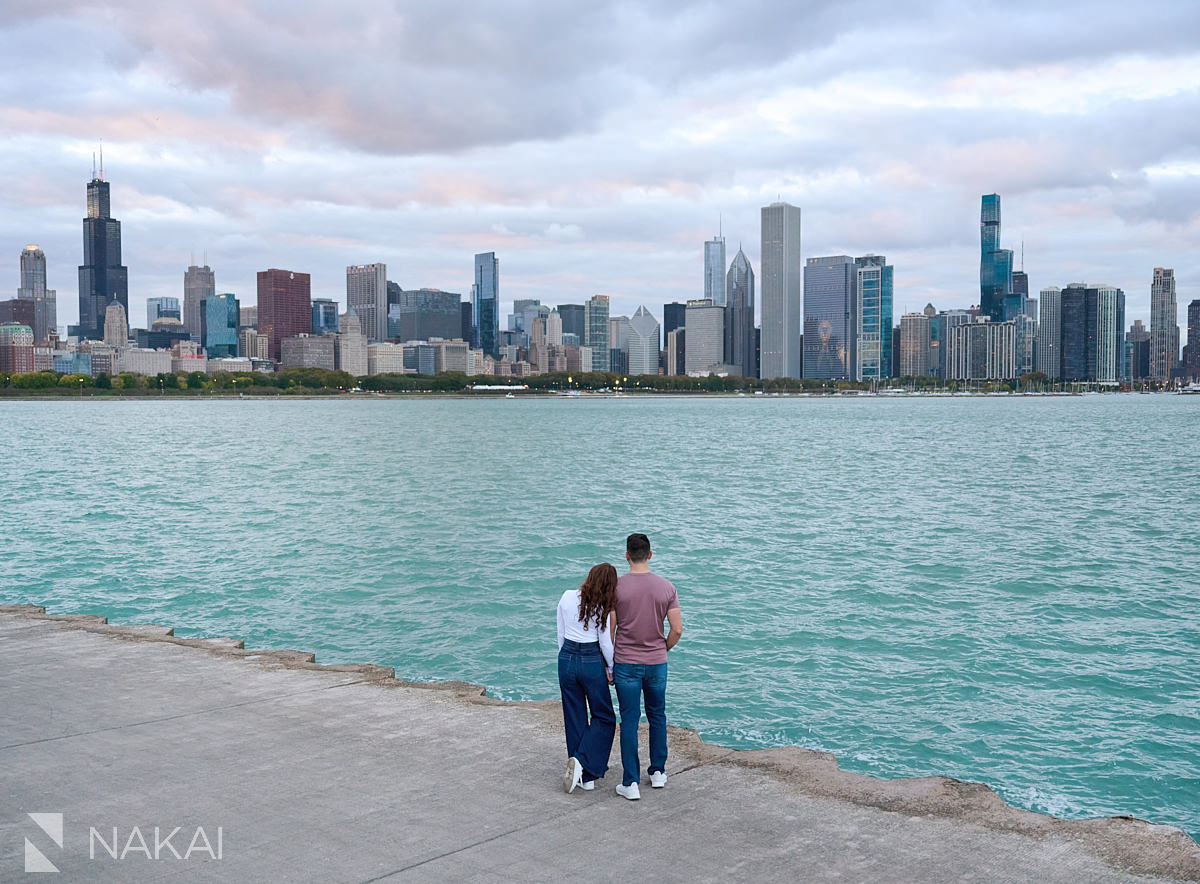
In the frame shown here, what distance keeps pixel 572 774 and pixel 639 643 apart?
4.22ft

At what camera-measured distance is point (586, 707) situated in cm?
902

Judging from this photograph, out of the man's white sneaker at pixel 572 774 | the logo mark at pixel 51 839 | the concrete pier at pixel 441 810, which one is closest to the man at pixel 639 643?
the man's white sneaker at pixel 572 774

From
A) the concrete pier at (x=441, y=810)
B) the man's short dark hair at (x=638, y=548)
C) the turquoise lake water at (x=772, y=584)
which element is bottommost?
the turquoise lake water at (x=772, y=584)

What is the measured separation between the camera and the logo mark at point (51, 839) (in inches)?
279

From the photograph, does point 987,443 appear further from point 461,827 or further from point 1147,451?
point 461,827

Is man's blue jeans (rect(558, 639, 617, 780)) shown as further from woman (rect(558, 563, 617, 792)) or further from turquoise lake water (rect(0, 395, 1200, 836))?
turquoise lake water (rect(0, 395, 1200, 836))

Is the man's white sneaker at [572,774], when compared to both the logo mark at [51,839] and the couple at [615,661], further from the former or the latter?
the logo mark at [51,839]

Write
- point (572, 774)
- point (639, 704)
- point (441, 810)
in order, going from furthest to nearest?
point (639, 704)
point (572, 774)
point (441, 810)

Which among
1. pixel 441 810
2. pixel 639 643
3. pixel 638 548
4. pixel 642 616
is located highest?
pixel 638 548

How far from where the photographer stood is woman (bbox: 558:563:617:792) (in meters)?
8.75

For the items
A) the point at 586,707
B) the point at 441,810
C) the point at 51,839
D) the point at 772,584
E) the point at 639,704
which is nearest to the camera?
the point at 51,839

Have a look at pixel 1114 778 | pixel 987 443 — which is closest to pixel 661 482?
pixel 1114 778

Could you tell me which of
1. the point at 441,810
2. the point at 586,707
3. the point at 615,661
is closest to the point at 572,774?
the point at 586,707

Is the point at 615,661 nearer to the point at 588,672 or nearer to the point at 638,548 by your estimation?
the point at 588,672
